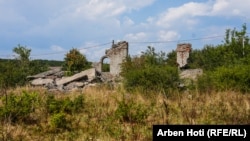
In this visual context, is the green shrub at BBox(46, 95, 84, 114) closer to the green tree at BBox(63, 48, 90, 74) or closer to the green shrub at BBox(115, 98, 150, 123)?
the green shrub at BBox(115, 98, 150, 123)

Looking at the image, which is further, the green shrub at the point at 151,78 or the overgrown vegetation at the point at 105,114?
the green shrub at the point at 151,78

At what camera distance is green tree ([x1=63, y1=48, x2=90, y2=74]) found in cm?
3525

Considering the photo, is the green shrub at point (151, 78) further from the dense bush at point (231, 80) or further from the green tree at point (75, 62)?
the green tree at point (75, 62)

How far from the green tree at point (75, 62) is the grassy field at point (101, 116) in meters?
24.4

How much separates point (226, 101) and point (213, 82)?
5.32 metres

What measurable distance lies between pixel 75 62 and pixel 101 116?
26.5 m

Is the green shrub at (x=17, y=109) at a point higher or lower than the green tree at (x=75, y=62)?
lower

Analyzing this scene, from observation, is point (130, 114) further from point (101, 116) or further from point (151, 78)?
point (151, 78)

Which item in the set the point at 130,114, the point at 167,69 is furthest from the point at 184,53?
the point at 130,114

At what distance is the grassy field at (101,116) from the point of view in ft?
24.0

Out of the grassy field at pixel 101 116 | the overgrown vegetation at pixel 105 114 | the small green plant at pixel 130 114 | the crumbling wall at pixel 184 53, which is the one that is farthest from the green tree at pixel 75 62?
the small green plant at pixel 130 114

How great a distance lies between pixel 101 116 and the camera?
9125 mm

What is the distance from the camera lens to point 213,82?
15.9 metres

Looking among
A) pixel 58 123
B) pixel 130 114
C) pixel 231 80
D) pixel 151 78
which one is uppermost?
pixel 151 78
